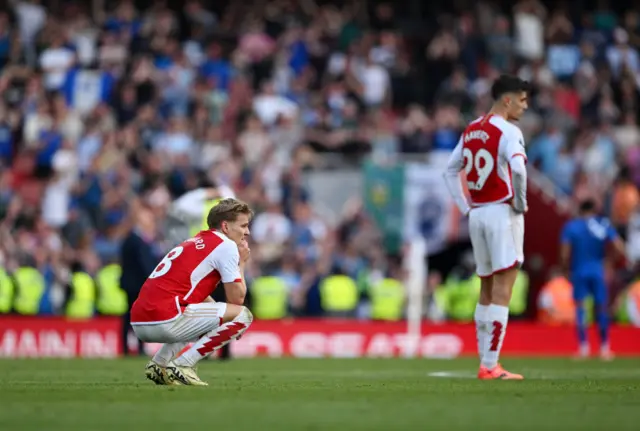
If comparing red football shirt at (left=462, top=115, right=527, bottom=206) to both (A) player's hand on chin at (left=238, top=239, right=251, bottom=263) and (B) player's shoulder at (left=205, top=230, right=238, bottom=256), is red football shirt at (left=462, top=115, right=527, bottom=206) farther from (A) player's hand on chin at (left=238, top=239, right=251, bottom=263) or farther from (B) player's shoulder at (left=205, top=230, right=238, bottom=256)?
(B) player's shoulder at (left=205, top=230, right=238, bottom=256)

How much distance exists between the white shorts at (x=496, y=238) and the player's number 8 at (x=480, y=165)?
205 millimetres

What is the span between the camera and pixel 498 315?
11852mm

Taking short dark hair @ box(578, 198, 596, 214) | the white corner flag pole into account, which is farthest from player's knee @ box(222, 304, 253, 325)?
the white corner flag pole

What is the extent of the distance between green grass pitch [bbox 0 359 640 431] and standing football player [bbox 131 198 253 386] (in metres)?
0.35

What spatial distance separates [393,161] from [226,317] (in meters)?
14.8

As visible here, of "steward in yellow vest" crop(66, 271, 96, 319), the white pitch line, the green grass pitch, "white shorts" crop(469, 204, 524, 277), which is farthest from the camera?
"steward in yellow vest" crop(66, 271, 96, 319)

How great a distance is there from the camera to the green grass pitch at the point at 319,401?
769 cm

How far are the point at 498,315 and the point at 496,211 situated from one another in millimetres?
858

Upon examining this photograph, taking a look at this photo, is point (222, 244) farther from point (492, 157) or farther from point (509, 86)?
point (509, 86)

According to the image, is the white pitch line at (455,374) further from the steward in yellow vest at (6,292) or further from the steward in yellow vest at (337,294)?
the steward in yellow vest at (6,292)

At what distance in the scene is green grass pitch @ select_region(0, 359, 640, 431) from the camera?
303 inches

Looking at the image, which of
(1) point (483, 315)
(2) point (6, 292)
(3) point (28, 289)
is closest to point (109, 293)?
(3) point (28, 289)

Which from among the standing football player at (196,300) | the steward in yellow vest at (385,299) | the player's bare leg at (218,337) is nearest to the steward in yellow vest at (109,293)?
the steward in yellow vest at (385,299)

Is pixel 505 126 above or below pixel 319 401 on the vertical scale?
above
